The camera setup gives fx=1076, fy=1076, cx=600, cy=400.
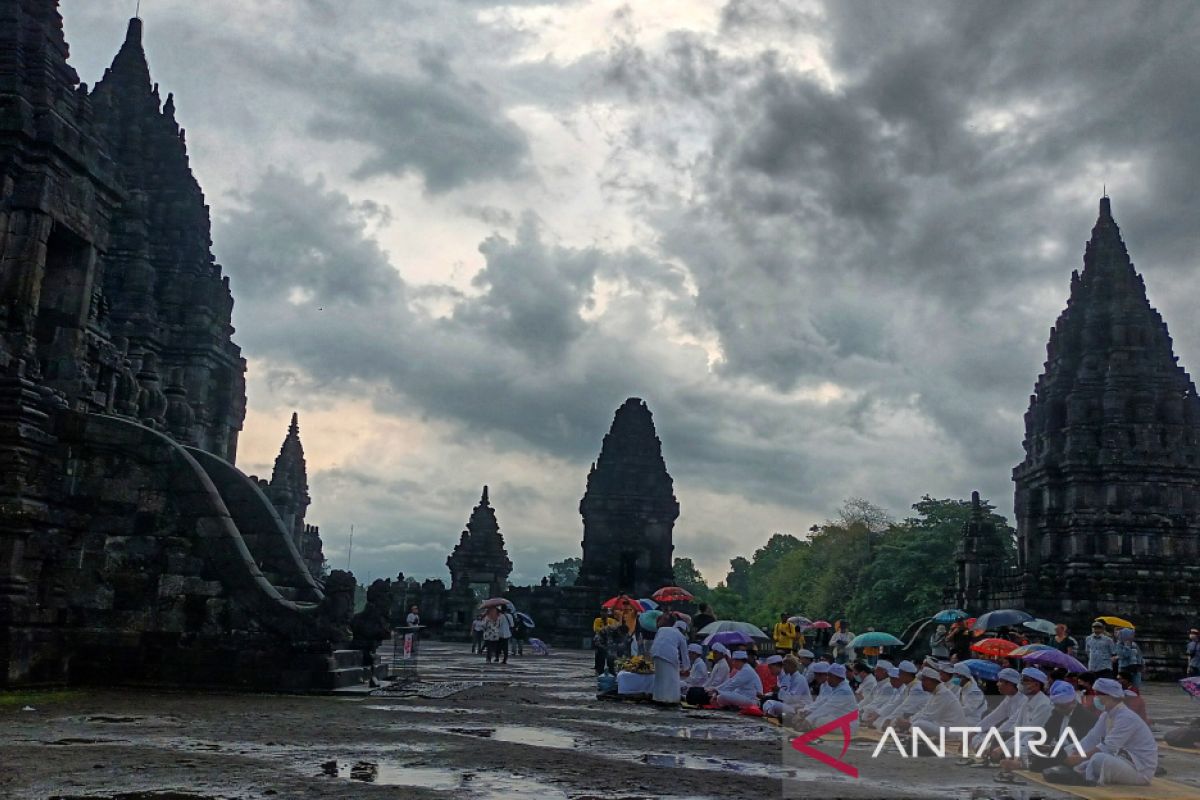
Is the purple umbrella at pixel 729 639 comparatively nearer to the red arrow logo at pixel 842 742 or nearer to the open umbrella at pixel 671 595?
the red arrow logo at pixel 842 742

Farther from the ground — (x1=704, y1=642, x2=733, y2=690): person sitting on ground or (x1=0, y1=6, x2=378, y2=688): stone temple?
(x1=0, y1=6, x2=378, y2=688): stone temple

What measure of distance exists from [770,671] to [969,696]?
17.3 feet

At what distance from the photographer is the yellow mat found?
30.4ft

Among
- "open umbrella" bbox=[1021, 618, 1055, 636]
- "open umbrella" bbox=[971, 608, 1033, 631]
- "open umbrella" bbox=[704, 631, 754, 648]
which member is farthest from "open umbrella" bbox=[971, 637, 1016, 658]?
"open umbrella" bbox=[1021, 618, 1055, 636]

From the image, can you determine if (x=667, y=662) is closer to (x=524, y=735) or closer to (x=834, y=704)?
(x=834, y=704)

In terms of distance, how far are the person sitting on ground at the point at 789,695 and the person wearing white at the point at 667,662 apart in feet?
5.65

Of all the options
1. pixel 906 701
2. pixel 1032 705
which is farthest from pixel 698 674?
pixel 1032 705

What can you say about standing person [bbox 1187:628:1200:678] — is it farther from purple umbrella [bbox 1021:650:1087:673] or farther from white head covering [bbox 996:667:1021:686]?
white head covering [bbox 996:667:1021:686]

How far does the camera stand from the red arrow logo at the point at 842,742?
10.8 metres

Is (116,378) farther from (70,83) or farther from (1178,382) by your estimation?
(1178,382)

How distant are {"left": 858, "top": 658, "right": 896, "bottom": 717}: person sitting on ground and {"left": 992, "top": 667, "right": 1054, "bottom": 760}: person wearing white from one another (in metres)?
3.21

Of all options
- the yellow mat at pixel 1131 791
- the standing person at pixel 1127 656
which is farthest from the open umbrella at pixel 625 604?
the yellow mat at pixel 1131 791

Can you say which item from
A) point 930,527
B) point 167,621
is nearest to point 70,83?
point 167,621

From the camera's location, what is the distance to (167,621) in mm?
14906
